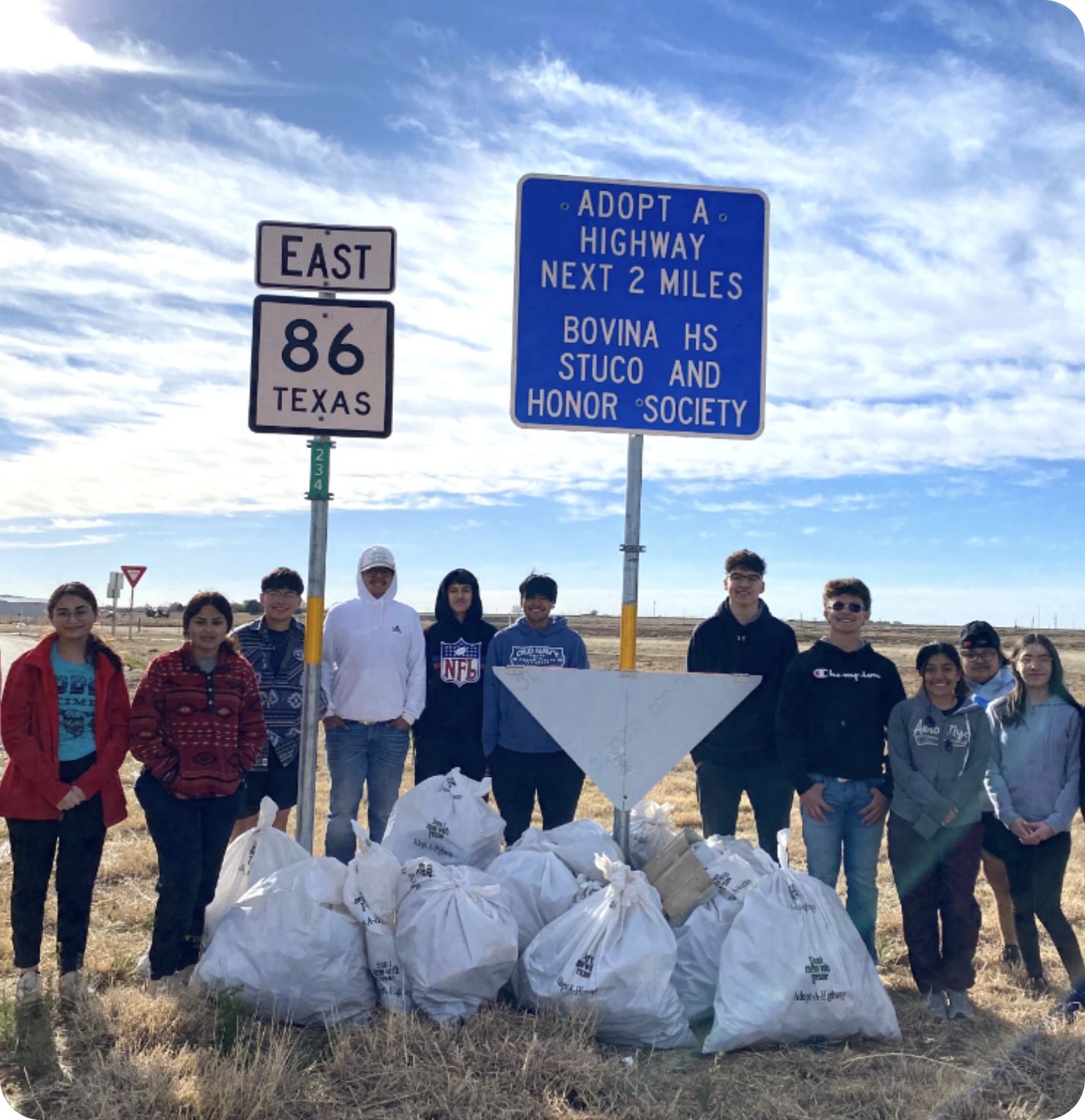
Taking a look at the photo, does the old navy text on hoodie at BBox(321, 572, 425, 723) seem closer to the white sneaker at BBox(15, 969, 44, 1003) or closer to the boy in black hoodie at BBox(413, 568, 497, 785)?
the boy in black hoodie at BBox(413, 568, 497, 785)

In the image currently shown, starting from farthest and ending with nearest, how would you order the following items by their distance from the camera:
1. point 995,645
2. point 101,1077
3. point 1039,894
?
point 995,645
point 1039,894
point 101,1077

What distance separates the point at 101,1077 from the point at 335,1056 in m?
0.74

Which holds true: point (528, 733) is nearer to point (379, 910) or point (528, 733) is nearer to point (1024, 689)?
point (379, 910)

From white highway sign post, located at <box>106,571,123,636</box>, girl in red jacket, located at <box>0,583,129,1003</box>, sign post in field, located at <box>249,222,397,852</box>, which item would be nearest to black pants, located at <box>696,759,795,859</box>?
sign post in field, located at <box>249,222,397,852</box>

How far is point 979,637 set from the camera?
197 inches

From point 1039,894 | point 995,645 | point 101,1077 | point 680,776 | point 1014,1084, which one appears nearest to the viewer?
point 101,1077

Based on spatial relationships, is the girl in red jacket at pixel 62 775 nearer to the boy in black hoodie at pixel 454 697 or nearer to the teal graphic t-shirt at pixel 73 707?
the teal graphic t-shirt at pixel 73 707

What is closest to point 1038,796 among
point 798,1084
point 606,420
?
point 798,1084

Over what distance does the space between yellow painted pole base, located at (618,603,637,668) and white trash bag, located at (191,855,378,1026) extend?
1509 mm

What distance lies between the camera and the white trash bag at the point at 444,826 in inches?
173

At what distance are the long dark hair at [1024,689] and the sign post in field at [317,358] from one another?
314 centimetres

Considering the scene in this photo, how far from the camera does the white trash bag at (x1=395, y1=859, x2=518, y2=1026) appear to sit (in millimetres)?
3604

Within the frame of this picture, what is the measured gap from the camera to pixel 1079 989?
169 inches

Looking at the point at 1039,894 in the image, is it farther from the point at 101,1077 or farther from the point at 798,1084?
the point at 101,1077
